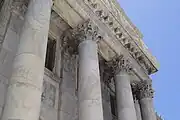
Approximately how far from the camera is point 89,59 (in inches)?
449

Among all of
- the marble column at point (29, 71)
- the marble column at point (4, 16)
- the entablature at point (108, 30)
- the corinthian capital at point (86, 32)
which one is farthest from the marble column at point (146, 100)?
the marble column at point (4, 16)

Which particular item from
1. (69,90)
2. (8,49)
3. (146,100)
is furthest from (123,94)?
(8,49)

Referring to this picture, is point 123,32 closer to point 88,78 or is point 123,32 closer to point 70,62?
point 70,62

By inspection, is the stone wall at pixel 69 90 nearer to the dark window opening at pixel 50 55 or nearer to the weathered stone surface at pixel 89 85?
the dark window opening at pixel 50 55

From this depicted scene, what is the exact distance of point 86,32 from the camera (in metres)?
12.6

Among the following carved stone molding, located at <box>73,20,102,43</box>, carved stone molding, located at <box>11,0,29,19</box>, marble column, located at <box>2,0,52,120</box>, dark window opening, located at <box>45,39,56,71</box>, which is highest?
carved stone molding, located at <box>11,0,29,19</box>

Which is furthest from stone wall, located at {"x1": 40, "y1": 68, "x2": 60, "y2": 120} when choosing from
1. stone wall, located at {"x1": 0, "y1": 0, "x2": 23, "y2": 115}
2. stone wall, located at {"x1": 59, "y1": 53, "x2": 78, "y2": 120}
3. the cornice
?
the cornice

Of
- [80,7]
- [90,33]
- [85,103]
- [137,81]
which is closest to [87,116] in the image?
[85,103]

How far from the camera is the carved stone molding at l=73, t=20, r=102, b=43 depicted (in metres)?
12.5

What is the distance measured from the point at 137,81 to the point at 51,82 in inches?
267

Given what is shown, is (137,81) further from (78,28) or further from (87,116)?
(87,116)

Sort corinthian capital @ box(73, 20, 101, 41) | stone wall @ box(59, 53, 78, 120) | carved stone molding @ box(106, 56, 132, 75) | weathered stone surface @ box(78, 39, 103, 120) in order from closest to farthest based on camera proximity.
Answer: weathered stone surface @ box(78, 39, 103, 120) → stone wall @ box(59, 53, 78, 120) → corinthian capital @ box(73, 20, 101, 41) → carved stone molding @ box(106, 56, 132, 75)

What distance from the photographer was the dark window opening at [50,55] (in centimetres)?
1254

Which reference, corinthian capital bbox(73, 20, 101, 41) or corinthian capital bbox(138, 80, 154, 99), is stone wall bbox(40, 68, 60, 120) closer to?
corinthian capital bbox(73, 20, 101, 41)
